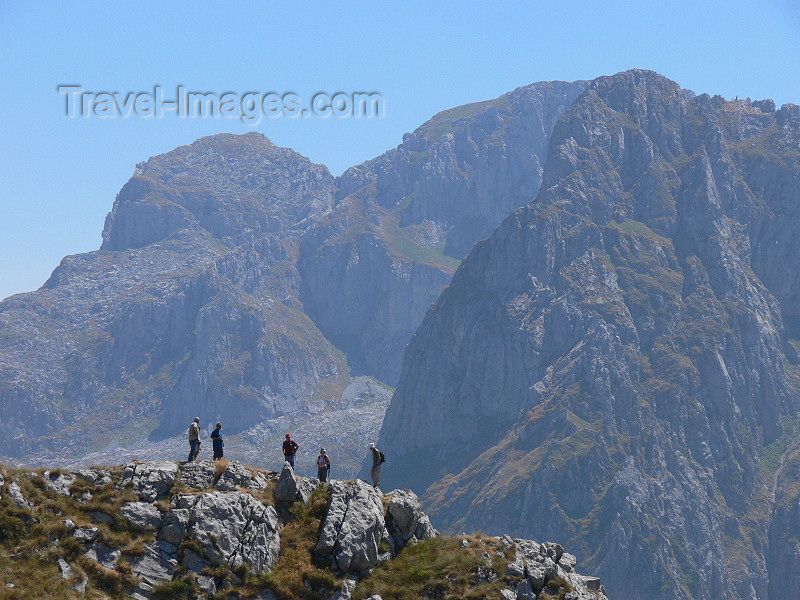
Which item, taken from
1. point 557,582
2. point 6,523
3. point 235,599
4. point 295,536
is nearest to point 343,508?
point 295,536

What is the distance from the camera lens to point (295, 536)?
214 feet

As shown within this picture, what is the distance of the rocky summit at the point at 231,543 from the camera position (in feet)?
196

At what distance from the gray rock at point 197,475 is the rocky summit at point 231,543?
0.08 m

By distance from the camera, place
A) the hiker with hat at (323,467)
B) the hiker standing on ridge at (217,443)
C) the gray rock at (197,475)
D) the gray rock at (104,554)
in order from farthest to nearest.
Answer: the hiker standing on ridge at (217,443)
the hiker with hat at (323,467)
the gray rock at (197,475)
the gray rock at (104,554)

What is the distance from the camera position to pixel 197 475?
221ft

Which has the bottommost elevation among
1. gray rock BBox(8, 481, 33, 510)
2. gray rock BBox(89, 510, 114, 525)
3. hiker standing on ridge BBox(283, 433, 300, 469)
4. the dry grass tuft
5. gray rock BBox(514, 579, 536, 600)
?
gray rock BBox(514, 579, 536, 600)

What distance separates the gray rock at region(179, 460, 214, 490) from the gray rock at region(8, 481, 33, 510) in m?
9.66

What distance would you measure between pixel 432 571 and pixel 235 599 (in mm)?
12477

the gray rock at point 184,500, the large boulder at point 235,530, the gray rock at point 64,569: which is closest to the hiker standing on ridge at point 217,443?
the large boulder at point 235,530

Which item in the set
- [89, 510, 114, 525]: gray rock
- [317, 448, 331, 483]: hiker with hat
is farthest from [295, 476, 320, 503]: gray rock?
[89, 510, 114, 525]: gray rock

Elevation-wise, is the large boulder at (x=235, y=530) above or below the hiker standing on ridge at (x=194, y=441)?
below

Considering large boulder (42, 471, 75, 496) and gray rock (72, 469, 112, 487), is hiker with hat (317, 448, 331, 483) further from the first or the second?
large boulder (42, 471, 75, 496)

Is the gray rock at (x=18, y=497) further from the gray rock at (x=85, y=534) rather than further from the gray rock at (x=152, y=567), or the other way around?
the gray rock at (x=152, y=567)

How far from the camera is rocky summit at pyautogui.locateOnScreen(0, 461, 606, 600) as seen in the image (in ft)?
196
